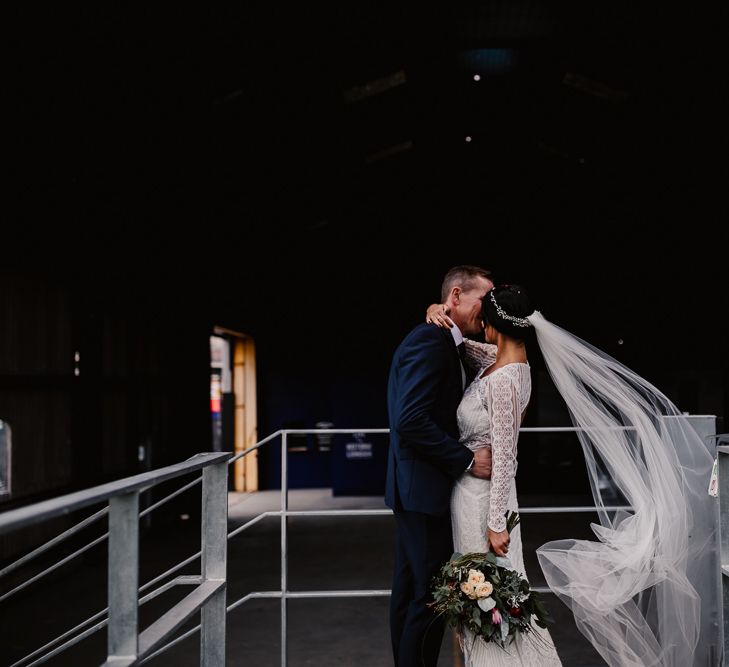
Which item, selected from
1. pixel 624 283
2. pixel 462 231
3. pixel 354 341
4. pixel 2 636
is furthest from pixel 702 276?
pixel 2 636

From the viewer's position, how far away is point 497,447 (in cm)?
226

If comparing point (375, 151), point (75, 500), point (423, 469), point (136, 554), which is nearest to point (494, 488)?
point (423, 469)

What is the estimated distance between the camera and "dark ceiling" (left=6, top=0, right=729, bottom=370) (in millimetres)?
5504

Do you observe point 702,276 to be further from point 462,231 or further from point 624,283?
point 462,231

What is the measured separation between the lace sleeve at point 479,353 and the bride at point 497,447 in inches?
9.5

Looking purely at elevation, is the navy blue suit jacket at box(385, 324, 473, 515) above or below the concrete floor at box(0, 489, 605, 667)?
above

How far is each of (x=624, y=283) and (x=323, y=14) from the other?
270 inches

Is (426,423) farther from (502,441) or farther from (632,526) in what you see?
(632,526)

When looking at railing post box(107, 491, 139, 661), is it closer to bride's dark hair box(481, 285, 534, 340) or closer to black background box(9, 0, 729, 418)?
bride's dark hair box(481, 285, 534, 340)

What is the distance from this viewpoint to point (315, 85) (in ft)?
22.4

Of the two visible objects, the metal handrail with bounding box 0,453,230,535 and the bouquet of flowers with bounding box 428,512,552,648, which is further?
the bouquet of flowers with bounding box 428,512,552,648

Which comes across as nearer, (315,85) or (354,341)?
(315,85)

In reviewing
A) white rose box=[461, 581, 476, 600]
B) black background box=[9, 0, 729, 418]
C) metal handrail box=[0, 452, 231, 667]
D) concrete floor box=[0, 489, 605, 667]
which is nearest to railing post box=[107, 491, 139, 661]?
metal handrail box=[0, 452, 231, 667]

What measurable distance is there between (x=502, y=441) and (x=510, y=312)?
42 centimetres
